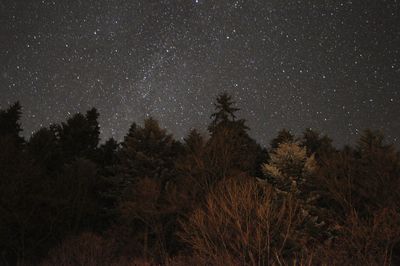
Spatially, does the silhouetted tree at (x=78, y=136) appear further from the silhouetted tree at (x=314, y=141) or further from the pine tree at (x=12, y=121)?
the silhouetted tree at (x=314, y=141)

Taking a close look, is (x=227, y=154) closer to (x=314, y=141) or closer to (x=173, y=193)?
(x=173, y=193)

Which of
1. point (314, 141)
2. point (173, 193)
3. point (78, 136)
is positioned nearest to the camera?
point (173, 193)

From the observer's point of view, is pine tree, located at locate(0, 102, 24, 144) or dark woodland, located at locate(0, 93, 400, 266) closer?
dark woodland, located at locate(0, 93, 400, 266)

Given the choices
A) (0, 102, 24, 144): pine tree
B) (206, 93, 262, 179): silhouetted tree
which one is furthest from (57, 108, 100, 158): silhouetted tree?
(206, 93, 262, 179): silhouetted tree

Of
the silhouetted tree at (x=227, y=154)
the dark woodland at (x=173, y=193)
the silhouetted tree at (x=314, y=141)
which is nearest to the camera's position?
the dark woodland at (x=173, y=193)

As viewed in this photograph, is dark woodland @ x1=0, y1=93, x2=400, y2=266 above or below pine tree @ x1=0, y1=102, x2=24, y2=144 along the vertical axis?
below

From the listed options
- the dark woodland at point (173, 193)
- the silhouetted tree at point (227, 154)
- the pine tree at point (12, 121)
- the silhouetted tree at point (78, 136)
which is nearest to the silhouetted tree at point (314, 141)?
the dark woodland at point (173, 193)

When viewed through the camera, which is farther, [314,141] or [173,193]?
[314,141]

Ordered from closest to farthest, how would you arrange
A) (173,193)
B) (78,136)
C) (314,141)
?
(173,193), (314,141), (78,136)

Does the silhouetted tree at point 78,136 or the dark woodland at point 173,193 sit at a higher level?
the silhouetted tree at point 78,136

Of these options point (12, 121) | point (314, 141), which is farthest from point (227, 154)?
point (12, 121)

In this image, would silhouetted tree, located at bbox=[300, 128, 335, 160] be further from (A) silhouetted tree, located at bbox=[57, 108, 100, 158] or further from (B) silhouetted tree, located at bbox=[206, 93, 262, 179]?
(A) silhouetted tree, located at bbox=[57, 108, 100, 158]

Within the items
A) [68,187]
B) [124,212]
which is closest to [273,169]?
[124,212]

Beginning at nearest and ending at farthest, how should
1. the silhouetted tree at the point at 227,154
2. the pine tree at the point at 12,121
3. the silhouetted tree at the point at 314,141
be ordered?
the silhouetted tree at the point at 227,154, the silhouetted tree at the point at 314,141, the pine tree at the point at 12,121
